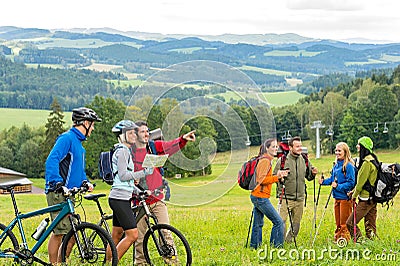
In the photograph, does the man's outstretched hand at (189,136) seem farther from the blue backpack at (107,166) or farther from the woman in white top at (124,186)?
the blue backpack at (107,166)

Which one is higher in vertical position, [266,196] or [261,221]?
[266,196]

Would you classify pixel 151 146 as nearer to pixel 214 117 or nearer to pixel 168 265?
pixel 214 117

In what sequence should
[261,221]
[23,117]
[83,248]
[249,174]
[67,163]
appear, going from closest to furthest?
[83,248] → [67,163] → [249,174] → [261,221] → [23,117]

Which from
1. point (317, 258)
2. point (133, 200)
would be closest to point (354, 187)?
point (317, 258)

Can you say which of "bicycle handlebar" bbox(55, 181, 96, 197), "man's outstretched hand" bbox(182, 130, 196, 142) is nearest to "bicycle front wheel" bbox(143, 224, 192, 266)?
"bicycle handlebar" bbox(55, 181, 96, 197)

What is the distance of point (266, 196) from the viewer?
30.5 feet

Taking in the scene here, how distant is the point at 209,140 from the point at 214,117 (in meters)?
0.34

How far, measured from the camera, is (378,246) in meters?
8.56

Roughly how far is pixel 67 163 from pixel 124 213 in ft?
3.31

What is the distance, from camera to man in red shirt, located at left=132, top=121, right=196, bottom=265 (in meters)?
7.79

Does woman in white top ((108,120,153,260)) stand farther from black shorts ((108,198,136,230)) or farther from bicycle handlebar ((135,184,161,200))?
bicycle handlebar ((135,184,161,200))

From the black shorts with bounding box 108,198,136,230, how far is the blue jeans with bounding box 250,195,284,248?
2.49 meters

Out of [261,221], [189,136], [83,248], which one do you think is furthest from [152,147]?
[261,221]

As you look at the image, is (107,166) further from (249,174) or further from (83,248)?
(249,174)
